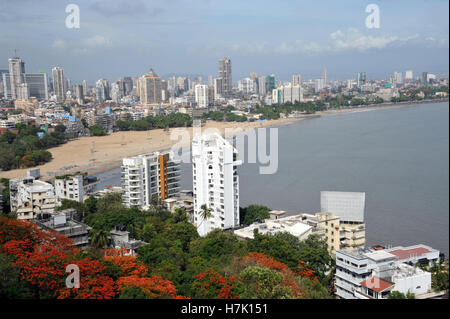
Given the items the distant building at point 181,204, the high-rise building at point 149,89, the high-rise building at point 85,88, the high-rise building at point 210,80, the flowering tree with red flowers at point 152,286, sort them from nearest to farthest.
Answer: the flowering tree with red flowers at point 152,286
the distant building at point 181,204
the high-rise building at point 149,89
the high-rise building at point 210,80
the high-rise building at point 85,88

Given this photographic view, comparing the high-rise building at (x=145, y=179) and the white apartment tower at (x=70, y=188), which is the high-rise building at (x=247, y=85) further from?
the high-rise building at (x=145, y=179)

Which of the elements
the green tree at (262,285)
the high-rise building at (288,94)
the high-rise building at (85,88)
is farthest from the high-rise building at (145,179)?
the high-rise building at (85,88)

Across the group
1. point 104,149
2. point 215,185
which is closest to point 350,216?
point 215,185

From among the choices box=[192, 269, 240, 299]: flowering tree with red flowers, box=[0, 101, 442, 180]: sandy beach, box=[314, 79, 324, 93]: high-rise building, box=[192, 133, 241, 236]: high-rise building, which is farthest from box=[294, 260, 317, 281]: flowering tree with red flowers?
box=[314, 79, 324, 93]: high-rise building

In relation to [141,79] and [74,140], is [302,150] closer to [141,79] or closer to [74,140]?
[74,140]

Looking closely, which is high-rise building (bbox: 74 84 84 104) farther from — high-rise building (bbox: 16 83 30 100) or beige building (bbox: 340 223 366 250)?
beige building (bbox: 340 223 366 250)
